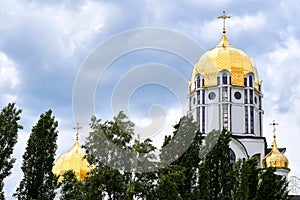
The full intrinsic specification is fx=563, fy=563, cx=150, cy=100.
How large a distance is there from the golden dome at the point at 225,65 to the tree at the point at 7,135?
21.5 meters

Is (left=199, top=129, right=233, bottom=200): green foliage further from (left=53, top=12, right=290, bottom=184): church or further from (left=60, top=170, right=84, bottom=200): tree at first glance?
(left=53, top=12, right=290, bottom=184): church

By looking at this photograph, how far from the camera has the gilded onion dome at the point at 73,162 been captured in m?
40.1

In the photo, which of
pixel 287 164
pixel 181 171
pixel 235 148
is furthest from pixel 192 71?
pixel 181 171

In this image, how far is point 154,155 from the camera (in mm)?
22000

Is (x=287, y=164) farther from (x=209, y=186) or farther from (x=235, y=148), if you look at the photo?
(x=209, y=186)

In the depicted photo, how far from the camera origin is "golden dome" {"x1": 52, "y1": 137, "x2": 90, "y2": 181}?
40062 millimetres

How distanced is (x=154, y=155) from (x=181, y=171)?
124cm

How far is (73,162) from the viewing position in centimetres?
4078

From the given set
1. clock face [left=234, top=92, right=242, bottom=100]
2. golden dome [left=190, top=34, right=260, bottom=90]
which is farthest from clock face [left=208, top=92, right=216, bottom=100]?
clock face [left=234, top=92, right=242, bottom=100]

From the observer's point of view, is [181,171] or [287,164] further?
[287,164]

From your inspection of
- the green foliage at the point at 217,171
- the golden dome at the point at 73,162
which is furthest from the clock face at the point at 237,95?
the green foliage at the point at 217,171

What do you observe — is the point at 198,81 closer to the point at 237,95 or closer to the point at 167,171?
the point at 237,95

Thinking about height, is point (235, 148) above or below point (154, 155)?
above

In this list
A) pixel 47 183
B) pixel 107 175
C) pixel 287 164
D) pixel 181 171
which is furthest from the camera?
pixel 287 164
